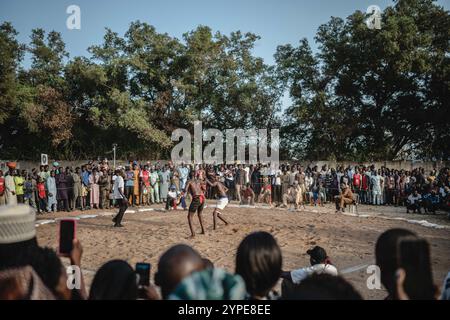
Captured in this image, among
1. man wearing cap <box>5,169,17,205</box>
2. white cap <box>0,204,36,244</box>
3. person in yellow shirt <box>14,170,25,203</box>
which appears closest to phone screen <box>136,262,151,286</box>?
white cap <box>0,204,36,244</box>

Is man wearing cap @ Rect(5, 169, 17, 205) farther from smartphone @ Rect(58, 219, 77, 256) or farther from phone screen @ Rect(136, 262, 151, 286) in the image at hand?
phone screen @ Rect(136, 262, 151, 286)

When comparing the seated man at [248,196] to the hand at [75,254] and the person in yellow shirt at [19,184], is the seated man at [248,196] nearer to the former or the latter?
the person in yellow shirt at [19,184]

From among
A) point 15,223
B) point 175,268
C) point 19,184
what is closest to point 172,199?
point 19,184

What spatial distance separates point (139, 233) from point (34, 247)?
821cm

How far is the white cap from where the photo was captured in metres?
2.18

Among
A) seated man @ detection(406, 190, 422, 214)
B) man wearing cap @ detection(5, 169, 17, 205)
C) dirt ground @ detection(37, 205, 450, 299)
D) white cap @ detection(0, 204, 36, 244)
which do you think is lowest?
dirt ground @ detection(37, 205, 450, 299)

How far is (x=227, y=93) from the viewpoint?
27.3 meters

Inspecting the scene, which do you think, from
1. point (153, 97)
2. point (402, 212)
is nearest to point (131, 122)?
point (153, 97)

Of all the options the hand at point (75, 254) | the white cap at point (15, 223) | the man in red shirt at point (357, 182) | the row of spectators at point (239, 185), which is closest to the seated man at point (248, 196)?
the row of spectators at point (239, 185)

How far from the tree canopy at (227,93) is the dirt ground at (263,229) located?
38.1 ft

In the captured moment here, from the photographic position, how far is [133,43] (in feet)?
85.5

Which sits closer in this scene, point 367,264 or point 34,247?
point 34,247

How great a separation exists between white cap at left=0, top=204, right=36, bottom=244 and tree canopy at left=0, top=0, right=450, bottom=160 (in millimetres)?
22010
